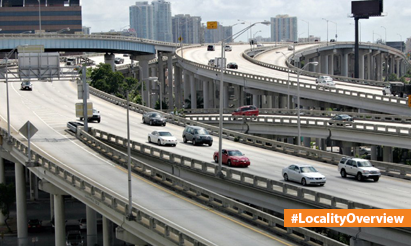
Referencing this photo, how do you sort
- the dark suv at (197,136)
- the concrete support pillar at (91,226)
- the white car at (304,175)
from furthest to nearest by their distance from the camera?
1. the dark suv at (197,136)
2. the concrete support pillar at (91,226)
3. the white car at (304,175)

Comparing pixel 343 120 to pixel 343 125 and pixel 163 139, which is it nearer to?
pixel 343 125

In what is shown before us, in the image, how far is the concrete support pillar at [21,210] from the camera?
5819 centimetres

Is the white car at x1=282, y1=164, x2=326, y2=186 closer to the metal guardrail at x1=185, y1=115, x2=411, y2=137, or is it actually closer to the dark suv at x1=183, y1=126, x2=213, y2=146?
the dark suv at x1=183, y1=126, x2=213, y2=146

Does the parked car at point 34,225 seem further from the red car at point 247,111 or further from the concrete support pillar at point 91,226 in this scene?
the red car at point 247,111

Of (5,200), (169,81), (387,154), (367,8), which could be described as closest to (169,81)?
(169,81)

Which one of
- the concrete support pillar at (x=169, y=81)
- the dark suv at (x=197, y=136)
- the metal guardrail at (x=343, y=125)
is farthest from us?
the concrete support pillar at (x=169, y=81)

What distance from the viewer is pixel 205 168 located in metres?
48.9

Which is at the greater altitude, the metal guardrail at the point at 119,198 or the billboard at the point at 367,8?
the billboard at the point at 367,8

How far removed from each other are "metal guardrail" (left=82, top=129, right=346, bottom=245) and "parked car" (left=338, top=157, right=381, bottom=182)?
582 centimetres

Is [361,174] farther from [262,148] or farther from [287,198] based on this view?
[262,148]

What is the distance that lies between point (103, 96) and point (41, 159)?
52.7 m

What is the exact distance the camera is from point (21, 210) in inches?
2323

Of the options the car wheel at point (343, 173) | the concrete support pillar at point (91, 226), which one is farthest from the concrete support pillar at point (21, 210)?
the car wheel at point (343, 173)

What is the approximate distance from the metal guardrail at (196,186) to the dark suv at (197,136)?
216 inches
